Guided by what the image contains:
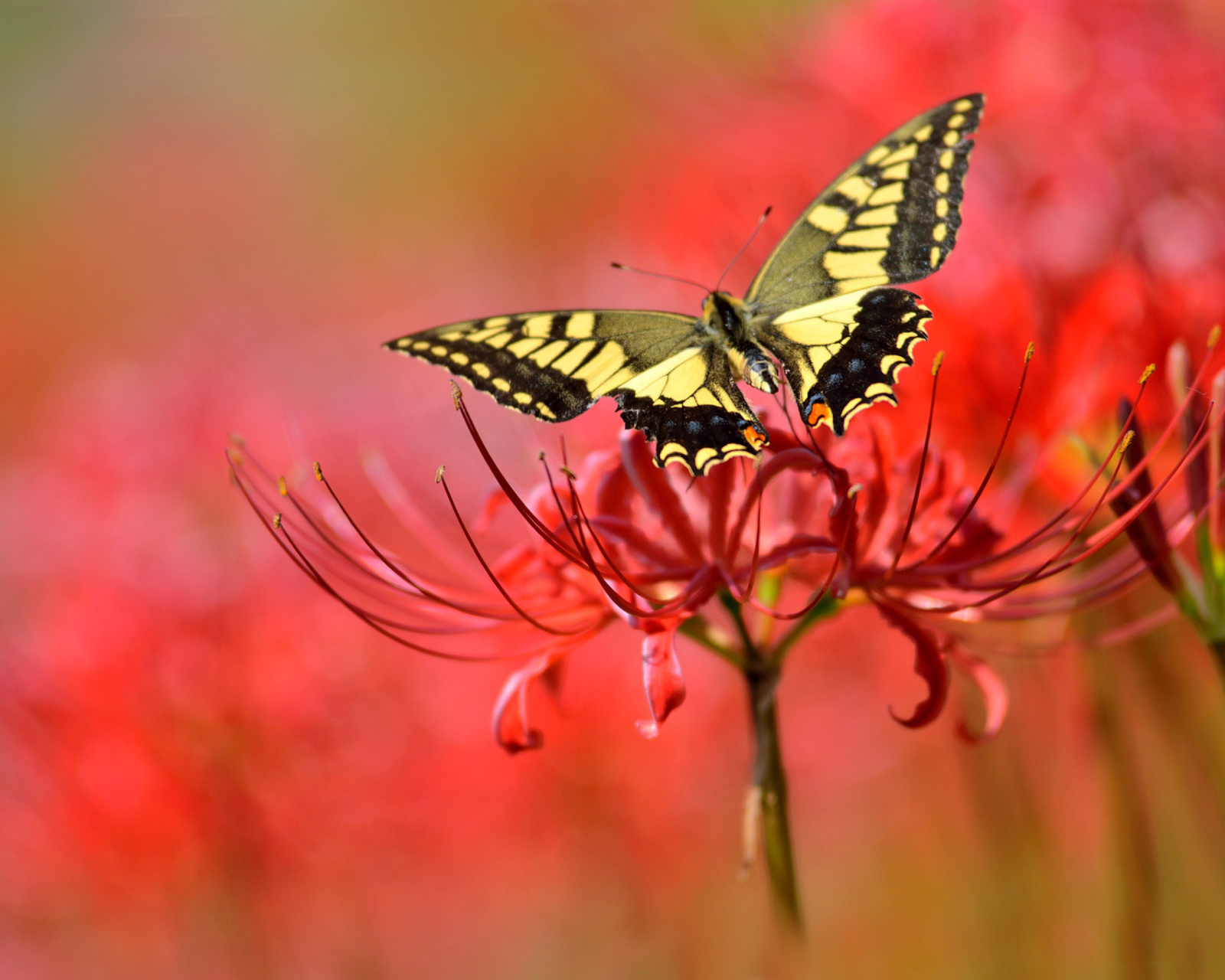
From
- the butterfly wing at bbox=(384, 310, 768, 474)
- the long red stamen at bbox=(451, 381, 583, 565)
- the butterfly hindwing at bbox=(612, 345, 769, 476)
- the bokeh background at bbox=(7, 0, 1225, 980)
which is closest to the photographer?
the long red stamen at bbox=(451, 381, 583, 565)

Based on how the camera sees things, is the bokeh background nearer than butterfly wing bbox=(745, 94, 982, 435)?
No

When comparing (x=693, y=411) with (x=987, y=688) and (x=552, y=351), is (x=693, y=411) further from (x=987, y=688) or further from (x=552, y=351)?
(x=987, y=688)

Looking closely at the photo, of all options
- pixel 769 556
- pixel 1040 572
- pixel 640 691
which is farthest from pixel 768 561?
pixel 640 691

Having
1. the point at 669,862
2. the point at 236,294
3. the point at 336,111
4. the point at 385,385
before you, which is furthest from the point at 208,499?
the point at 336,111

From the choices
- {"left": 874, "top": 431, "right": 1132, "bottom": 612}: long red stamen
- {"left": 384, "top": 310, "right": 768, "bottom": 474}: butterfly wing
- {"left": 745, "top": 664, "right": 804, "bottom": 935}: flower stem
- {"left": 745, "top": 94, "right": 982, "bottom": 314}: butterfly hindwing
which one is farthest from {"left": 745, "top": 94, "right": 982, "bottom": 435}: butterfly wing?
{"left": 745, "top": 664, "right": 804, "bottom": 935}: flower stem

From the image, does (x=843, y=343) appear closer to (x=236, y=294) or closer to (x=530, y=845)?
(x=530, y=845)

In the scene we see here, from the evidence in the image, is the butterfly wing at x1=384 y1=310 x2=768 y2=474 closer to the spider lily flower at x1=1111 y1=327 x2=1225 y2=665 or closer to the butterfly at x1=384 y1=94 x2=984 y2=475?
the butterfly at x1=384 y1=94 x2=984 y2=475
